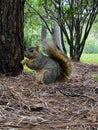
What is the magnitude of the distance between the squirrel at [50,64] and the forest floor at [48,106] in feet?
0.56

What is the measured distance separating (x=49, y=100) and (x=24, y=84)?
0.86m

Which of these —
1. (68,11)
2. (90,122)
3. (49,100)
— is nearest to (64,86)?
(49,100)

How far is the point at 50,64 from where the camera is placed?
14.5ft

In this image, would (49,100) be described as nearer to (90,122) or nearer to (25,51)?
(90,122)

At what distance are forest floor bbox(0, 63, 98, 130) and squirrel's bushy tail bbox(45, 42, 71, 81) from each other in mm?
251

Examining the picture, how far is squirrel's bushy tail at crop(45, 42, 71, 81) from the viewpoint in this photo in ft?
14.6

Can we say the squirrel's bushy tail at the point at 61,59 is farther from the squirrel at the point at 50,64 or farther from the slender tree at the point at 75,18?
the slender tree at the point at 75,18

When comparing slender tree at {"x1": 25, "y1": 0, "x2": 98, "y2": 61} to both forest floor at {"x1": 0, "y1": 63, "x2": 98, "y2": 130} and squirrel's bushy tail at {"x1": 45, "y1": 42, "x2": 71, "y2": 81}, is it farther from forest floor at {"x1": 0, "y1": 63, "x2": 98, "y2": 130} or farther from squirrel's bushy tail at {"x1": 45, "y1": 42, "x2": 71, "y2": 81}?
forest floor at {"x1": 0, "y1": 63, "x2": 98, "y2": 130}

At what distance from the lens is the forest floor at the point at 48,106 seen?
2.49 m

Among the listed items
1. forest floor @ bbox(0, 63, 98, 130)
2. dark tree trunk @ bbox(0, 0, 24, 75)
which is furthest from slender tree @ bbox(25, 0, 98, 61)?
forest floor @ bbox(0, 63, 98, 130)

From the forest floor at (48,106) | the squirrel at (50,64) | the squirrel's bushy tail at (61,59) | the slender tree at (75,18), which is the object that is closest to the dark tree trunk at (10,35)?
the squirrel at (50,64)

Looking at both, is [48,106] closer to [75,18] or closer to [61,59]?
[61,59]

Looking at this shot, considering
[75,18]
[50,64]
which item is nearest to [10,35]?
[50,64]

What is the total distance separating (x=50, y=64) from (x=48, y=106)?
144 cm
